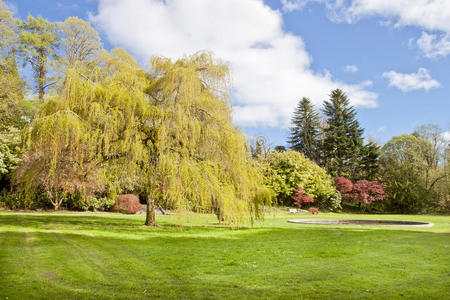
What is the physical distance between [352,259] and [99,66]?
10.2 meters

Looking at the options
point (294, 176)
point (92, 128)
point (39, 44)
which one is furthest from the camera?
point (294, 176)

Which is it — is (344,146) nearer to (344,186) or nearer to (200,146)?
(344,186)

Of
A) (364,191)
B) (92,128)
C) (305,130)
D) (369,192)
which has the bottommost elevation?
(369,192)

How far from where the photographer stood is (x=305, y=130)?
1676 inches

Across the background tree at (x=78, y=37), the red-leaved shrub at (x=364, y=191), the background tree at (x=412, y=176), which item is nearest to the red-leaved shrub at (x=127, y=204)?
the background tree at (x=78, y=37)

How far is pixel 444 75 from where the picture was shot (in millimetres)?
15797

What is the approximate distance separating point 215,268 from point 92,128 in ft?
21.5

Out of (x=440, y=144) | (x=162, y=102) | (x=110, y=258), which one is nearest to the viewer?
(x=110, y=258)

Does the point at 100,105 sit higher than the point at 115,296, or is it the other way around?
the point at 100,105

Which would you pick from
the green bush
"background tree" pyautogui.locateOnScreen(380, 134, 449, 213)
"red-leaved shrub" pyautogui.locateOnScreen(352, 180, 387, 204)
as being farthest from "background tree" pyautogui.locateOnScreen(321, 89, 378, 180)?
the green bush

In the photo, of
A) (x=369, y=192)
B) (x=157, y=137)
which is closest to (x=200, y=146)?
(x=157, y=137)

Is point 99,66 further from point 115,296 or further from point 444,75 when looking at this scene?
point 444,75

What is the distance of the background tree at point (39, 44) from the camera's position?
930 inches

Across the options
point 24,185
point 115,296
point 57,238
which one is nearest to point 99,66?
point 24,185
